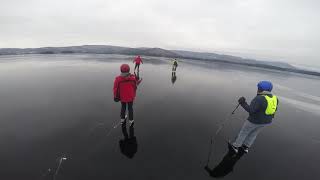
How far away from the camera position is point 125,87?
259 inches

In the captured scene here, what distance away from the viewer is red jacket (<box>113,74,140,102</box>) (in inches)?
256

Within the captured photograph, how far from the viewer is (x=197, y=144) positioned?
6.33 meters

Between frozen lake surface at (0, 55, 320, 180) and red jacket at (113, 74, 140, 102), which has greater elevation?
red jacket at (113, 74, 140, 102)

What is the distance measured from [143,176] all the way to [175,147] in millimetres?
1711

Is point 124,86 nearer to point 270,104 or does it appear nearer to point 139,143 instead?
point 139,143

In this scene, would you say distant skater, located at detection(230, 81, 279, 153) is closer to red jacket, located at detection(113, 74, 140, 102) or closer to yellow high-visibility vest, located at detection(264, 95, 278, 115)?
yellow high-visibility vest, located at detection(264, 95, 278, 115)

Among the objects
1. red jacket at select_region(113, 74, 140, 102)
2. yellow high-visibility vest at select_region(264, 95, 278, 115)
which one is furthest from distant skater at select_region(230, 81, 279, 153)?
red jacket at select_region(113, 74, 140, 102)

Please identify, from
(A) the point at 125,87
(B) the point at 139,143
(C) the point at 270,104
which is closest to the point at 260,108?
(C) the point at 270,104

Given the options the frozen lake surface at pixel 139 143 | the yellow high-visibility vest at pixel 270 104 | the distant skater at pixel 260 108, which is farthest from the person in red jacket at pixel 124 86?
the yellow high-visibility vest at pixel 270 104

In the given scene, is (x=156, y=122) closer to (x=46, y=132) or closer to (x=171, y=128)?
(x=171, y=128)

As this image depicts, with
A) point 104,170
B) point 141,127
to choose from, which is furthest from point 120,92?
point 104,170

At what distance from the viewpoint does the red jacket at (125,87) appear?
650 cm

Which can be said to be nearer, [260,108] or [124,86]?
[260,108]

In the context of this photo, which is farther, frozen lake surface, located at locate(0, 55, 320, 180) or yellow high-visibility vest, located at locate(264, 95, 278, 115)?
yellow high-visibility vest, located at locate(264, 95, 278, 115)
